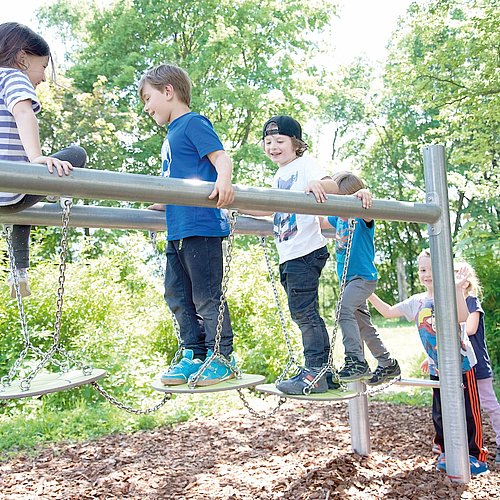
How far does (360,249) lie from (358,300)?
299mm

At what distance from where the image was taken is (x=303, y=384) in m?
3.15

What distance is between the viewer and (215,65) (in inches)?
653

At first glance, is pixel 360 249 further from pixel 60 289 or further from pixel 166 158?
pixel 60 289

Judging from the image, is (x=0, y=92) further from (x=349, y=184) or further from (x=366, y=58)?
(x=366, y=58)

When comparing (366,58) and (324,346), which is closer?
(324,346)

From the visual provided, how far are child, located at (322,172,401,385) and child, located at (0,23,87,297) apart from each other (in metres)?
1.65

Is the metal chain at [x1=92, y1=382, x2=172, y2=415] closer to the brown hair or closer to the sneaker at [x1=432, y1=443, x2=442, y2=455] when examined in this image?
the brown hair

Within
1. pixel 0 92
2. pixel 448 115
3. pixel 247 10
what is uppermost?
pixel 247 10

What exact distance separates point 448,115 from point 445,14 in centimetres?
146

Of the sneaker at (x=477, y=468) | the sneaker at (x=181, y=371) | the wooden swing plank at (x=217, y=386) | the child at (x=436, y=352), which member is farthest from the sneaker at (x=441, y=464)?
the sneaker at (x=181, y=371)

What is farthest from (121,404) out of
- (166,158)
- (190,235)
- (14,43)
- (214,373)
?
(14,43)

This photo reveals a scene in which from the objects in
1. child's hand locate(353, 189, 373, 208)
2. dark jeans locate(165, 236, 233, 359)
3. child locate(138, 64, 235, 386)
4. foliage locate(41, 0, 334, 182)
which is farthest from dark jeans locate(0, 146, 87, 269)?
foliage locate(41, 0, 334, 182)

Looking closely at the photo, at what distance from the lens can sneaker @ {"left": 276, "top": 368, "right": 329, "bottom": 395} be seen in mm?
3135

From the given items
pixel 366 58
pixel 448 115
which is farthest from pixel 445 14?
pixel 366 58
